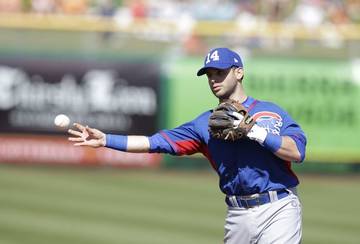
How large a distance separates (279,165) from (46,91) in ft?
37.3

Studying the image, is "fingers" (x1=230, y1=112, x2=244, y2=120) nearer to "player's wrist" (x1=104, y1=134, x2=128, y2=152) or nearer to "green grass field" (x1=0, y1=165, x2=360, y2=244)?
"player's wrist" (x1=104, y1=134, x2=128, y2=152)

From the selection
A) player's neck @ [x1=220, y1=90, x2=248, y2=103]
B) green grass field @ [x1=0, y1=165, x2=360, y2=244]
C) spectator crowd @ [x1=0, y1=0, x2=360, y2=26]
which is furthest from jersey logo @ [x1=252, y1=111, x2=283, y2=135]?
spectator crowd @ [x1=0, y1=0, x2=360, y2=26]

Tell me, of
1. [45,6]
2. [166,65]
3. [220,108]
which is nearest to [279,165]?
[220,108]

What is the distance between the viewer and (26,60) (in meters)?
16.9

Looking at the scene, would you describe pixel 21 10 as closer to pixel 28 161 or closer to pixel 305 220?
pixel 28 161

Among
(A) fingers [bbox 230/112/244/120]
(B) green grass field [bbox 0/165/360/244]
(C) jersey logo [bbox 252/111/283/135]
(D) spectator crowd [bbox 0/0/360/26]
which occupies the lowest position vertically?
(B) green grass field [bbox 0/165/360/244]

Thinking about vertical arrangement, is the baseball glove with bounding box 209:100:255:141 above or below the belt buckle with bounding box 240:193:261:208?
above

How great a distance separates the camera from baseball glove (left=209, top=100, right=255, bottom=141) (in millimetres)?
5734

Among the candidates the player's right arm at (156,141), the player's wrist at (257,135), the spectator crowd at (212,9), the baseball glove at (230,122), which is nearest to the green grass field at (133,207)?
the spectator crowd at (212,9)

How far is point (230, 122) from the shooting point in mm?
5738

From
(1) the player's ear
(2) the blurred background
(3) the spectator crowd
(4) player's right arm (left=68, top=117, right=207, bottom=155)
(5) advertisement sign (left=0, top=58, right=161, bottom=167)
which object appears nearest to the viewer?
(1) the player's ear

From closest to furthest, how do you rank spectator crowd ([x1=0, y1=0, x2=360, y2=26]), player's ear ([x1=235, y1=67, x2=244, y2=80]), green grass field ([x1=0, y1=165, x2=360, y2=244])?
1. player's ear ([x1=235, y1=67, x2=244, y2=80])
2. green grass field ([x1=0, y1=165, x2=360, y2=244])
3. spectator crowd ([x1=0, y1=0, x2=360, y2=26])

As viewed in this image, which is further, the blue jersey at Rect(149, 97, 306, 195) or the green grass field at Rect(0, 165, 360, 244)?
the green grass field at Rect(0, 165, 360, 244)

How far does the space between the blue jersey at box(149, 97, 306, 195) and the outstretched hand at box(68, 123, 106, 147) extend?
36cm
